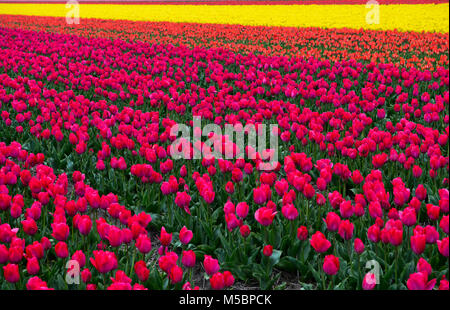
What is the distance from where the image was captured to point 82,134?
556 cm

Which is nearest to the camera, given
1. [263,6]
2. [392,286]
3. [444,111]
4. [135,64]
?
[392,286]

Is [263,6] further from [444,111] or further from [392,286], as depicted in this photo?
[392,286]

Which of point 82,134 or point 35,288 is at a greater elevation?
point 82,134

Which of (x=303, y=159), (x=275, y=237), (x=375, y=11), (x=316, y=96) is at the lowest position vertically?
(x=275, y=237)

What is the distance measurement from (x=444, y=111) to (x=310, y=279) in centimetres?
427

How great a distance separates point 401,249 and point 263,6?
136 feet

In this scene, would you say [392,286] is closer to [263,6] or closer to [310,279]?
[310,279]

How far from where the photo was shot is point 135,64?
37.0ft

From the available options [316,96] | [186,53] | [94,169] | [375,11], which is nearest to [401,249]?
[94,169]

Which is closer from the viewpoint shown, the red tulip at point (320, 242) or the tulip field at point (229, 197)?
the red tulip at point (320, 242)

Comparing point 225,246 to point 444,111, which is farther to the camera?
point 444,111

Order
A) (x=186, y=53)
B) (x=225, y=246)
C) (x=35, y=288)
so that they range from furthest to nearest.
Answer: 1. (x=186, y=53)
2. (x=225, y=246)
3. (x=35, y=288)

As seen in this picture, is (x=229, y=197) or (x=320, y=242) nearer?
(x=320, y=242)

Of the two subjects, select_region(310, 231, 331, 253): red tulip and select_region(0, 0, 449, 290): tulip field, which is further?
select_region(0, 0, 449, 290): tulip field
